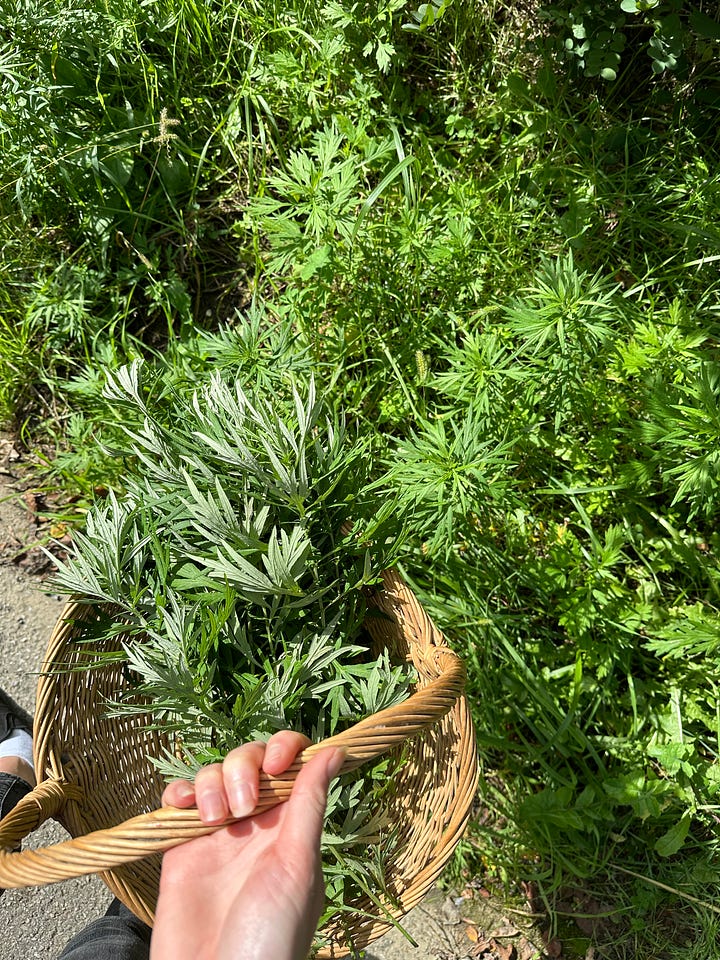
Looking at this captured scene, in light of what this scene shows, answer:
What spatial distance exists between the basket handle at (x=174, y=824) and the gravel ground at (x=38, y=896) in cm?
81

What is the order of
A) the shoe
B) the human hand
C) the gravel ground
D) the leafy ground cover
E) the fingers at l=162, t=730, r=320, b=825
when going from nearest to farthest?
the human hand
the fingers at l=162, t=730, r=320, b=825
the leafy ground cover
the gravel ground
the shoe

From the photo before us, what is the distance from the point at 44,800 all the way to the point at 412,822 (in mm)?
818

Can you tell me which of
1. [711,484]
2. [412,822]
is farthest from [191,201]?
[412,822]

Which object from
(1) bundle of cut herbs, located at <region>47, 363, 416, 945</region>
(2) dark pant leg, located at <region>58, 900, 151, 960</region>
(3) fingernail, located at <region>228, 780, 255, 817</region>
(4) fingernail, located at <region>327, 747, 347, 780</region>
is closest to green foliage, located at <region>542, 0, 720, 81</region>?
(1) bundle of cut herbs, located at <region>47, 363, 416, 945</region>

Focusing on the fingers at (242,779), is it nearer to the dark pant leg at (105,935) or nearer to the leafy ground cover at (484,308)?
the leafy ground cover at (484,308)

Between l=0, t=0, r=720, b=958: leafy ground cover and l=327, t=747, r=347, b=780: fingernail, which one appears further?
l=0, t=0, r=720, b=958: leafy ground cover

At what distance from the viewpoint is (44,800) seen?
5.00ft

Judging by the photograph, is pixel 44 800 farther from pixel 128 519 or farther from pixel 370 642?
pixel 370 642

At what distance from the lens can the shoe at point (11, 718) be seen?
2.39 metres

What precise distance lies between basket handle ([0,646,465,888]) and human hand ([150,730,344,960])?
2 centimetres

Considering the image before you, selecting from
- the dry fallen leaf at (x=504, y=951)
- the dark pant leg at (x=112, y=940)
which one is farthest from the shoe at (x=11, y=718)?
the dry fallen leaf at (x=504, y=951)

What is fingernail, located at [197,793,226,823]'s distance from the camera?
1180 mm

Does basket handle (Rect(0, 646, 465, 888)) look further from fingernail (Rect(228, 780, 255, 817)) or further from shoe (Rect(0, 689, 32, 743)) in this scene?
shoe (Rect(0, 689, 32, 743))

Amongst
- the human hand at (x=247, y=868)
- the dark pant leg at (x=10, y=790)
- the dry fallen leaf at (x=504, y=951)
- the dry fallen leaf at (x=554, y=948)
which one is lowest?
the dry fallen leaf at (x=554, y=948)
